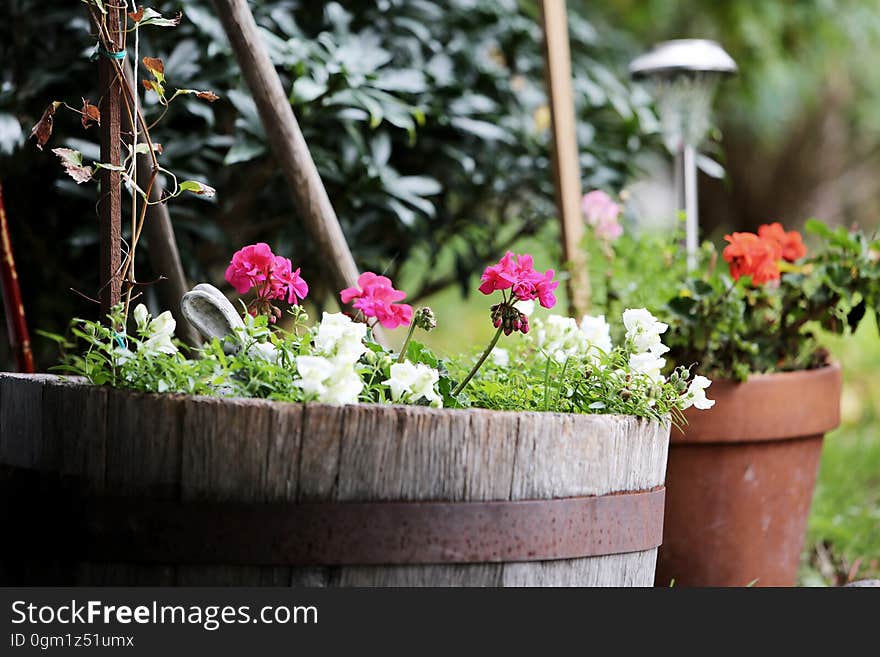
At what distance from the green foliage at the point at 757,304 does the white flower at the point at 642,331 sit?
0.53m

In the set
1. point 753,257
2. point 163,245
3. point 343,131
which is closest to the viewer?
point 163,245

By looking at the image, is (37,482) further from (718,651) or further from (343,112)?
(343,112)

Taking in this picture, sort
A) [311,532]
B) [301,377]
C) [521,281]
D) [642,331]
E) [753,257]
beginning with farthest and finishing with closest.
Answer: [753,257]
[642,331]
[521,281]
[301,377]
[311,532]

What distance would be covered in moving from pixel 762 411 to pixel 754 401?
3 cm

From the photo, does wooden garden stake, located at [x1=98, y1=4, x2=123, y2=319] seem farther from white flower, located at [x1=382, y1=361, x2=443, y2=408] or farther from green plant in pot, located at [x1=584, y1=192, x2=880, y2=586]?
green plant in pot, located at [x1=584, y1=192, x2=880, y2=586]

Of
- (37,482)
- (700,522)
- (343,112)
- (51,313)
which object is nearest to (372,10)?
(343,112)

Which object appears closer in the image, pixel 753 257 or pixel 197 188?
pixel 197 188

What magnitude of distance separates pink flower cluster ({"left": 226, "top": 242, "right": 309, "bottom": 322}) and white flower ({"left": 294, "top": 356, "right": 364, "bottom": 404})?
263 millimetres

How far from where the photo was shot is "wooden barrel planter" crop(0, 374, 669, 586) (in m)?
1.13

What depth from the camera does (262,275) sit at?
4.69 feet

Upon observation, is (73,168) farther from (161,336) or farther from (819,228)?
(819,228)

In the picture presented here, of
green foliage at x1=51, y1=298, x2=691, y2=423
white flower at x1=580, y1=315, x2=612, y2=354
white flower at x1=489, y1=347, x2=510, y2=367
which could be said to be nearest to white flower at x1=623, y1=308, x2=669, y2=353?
green foliage at x1=51, y1=298, x2=691, y2=423

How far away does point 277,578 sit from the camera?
45.0 inches

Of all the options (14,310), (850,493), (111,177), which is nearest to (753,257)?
(111,177)
